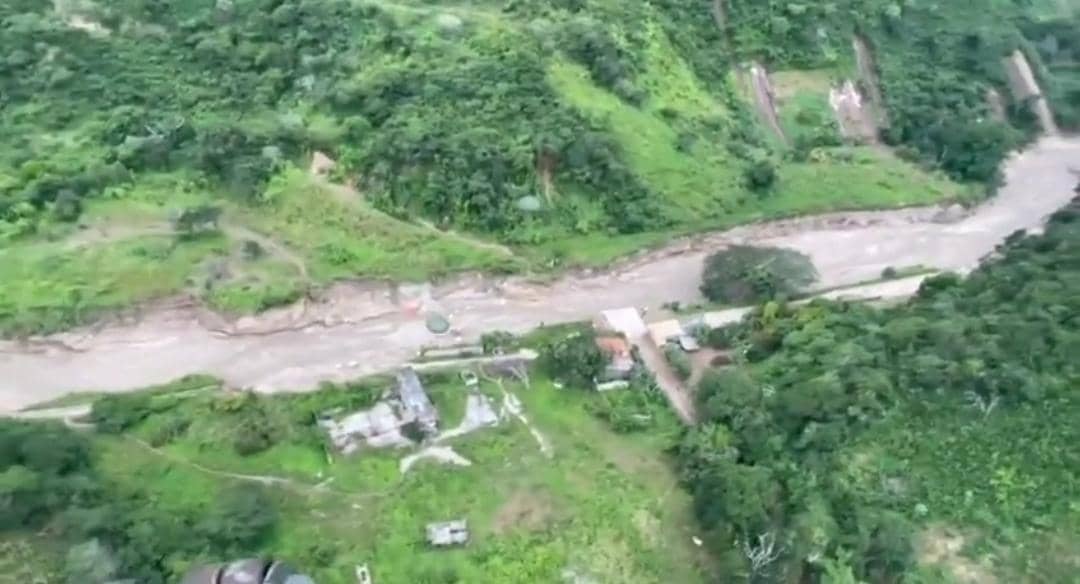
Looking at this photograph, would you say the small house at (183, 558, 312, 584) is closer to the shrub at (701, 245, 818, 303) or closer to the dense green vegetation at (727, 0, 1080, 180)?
the shrub at (701, 245, 818, 303)

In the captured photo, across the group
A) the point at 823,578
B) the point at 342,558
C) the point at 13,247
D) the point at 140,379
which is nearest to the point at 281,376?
the point at 140,379

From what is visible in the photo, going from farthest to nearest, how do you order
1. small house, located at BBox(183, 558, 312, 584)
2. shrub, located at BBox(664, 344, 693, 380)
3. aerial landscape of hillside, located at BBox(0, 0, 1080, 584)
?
shrub, located at BBox(664, 344, 693, 380), aerial landscape of hillside, located at BBox(0, 0, 1080, 584), small house, located at BBox(183, 558, 312, 584)

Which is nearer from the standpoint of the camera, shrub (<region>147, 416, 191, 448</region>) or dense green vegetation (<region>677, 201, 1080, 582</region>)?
Result: dense green vegetation (<region>677, 201, 1080, 582</region>)

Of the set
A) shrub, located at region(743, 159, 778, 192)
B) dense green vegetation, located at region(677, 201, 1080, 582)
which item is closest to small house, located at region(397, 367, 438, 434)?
dense green vegetation, located at region(677, 201, 1080, 582)

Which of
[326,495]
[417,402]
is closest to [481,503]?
[417,402]

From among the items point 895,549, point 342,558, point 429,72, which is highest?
point 429,72

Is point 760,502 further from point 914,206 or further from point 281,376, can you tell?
point 914,206

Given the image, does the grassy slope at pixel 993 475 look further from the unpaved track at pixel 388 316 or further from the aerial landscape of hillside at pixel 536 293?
the unpaved track at pixel 388 316
